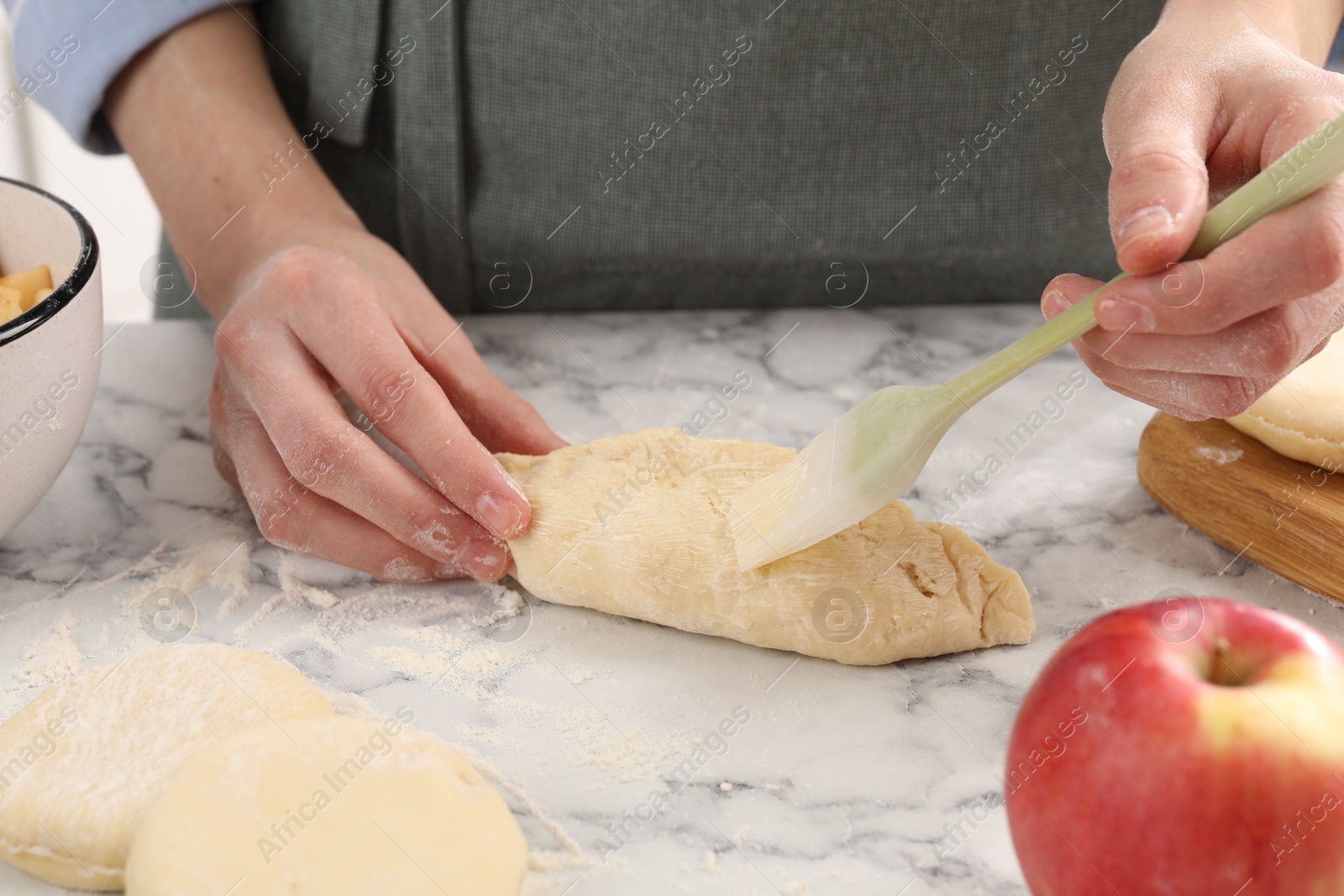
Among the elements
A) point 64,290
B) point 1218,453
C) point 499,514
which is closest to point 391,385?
point 499,514

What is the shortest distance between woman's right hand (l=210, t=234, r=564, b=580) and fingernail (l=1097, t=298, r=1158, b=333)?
539mm

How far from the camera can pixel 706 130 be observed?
4.14ft

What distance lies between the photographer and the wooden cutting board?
100 cm

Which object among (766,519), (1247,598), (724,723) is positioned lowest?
(1247,598)

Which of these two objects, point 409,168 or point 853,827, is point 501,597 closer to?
point 853,827

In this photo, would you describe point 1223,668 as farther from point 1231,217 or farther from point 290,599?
point 290,599

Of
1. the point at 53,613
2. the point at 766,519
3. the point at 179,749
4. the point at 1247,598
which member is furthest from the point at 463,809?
the point at 1247,598

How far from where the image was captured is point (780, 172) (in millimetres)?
1298

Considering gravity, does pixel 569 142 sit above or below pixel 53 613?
above

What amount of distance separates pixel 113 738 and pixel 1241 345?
93cm

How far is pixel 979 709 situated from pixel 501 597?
46 cm

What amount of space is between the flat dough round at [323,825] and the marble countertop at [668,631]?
76 millimetres

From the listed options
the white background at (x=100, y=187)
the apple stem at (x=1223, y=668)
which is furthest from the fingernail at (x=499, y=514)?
the white background at (x=100, y=187)

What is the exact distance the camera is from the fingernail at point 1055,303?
87 cm
